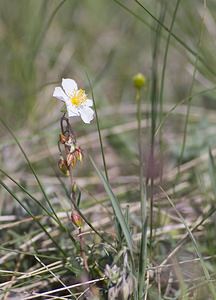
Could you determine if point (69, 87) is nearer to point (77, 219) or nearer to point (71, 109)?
point (71, 109)

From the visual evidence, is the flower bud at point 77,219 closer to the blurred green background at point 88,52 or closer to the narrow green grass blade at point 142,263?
the narrow green grass blade at point 142,263

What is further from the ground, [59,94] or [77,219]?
[59,94]

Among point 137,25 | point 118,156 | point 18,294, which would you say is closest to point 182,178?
point 118,156

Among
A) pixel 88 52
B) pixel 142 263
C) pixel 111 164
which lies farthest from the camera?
pixel 88 52

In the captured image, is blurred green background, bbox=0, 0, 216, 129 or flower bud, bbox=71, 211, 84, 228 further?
blurred green background, bbox=0, 0, 216, 129

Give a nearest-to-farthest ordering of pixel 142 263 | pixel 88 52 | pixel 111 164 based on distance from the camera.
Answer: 1. pixel 142 263
2. pixel 111 164
3. pixel 88 52

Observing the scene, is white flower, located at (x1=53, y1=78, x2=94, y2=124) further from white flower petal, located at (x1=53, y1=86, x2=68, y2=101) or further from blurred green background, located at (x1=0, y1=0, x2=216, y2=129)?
blurred green background, located at (x1=0, y1=0, x2=216, y2=129)

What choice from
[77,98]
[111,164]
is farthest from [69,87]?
[111,164]

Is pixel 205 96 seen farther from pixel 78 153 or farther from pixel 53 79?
pixel 78 153

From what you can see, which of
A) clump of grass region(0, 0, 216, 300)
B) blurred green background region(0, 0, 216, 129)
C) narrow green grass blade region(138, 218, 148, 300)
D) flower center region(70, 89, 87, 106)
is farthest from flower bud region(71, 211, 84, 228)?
blurred green background region(0, 0, 216, 129)

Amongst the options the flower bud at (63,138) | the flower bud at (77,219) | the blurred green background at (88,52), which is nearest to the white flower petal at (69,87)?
the flower bud at (63,138)
